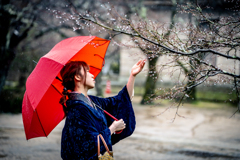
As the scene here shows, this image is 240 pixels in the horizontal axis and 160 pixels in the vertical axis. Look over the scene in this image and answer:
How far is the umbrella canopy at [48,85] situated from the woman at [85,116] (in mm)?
146

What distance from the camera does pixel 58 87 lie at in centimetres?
244

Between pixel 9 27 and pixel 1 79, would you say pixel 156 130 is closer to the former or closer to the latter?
pixel 1 79

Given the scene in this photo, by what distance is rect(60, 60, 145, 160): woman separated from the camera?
1875 millimetres

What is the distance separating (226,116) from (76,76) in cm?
995

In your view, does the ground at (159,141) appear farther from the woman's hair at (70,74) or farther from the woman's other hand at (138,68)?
the woman's hair at (70,74)

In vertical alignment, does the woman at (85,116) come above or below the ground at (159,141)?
above

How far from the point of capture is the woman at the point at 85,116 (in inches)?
73.8

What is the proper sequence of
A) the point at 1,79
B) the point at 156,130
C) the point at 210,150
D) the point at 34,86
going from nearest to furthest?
the point at 34,86 < the point at 210,150 < the point at 156,130 < the point at 1,79

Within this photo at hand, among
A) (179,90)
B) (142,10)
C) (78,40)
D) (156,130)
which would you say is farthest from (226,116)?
(78,40)

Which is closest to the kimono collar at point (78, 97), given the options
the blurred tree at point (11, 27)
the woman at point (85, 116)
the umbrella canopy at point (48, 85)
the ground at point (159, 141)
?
the woman at point (85, 116)

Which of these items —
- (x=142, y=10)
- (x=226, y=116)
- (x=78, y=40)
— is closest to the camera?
(x=78, y=40)

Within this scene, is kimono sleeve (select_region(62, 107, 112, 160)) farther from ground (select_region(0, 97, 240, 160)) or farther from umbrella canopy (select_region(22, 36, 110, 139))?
ground (select_region(0, 97, 240, 160))

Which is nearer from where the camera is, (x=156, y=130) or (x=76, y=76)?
(x=76, y=76)

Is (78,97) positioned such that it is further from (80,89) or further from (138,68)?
(138,68)
